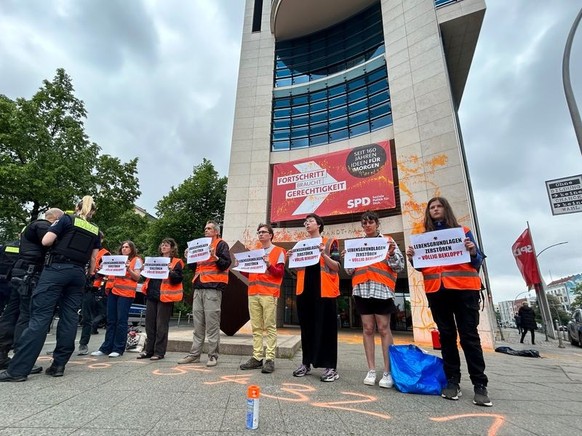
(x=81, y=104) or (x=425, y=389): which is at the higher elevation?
(x=81, y=104)

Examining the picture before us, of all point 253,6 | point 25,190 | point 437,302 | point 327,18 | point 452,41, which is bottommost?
point 437,302

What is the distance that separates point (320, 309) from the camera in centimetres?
372

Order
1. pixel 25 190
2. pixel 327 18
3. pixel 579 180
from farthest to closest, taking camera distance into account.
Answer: pixel 327 18 → pixel 25 190 → pixel 579 180

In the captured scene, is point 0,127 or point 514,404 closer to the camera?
point 514,404

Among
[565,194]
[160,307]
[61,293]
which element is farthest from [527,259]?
[61,293]

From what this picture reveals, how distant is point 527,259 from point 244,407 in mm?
16766

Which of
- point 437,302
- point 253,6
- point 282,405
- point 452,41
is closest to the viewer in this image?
point 282,405

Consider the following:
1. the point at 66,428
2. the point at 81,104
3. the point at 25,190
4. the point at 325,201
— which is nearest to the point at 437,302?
the point at 66,428

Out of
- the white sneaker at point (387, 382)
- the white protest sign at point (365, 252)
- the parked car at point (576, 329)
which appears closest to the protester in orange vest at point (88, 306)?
the white protest sign at point (365, 252)

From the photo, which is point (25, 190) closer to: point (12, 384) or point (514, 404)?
point (12, 384)

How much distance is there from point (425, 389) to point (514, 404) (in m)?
0.79

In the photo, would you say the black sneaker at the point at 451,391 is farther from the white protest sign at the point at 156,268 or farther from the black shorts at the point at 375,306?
the white protest sign at the point at 156,268

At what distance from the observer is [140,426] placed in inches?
77.7

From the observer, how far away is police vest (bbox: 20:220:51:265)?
3.62 m
